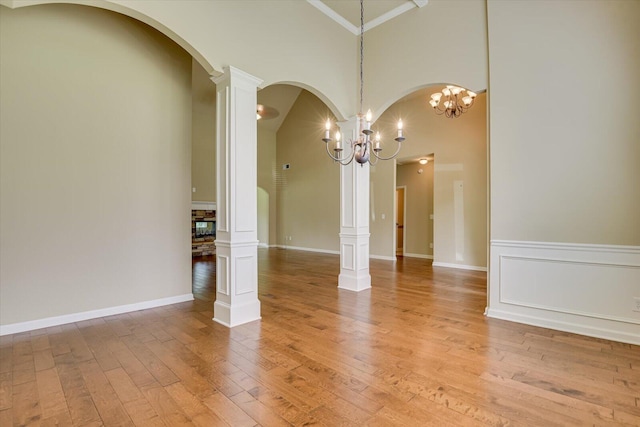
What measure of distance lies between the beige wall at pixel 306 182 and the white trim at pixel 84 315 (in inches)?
223

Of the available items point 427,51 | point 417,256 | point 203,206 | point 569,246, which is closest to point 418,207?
point 417,256

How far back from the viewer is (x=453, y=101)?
6.37m

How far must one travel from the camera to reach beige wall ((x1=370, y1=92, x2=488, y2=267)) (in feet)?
21.5

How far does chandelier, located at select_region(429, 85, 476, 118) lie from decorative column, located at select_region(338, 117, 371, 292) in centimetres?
204

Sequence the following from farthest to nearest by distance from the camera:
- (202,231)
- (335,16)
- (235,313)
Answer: (202,231) → (335,16) → (235,313)

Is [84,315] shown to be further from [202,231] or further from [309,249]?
[309,249]

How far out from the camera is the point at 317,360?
250 centimetres

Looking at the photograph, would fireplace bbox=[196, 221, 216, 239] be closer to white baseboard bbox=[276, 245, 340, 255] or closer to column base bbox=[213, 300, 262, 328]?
white baseboard bbox=[276, 245, 340, 255]

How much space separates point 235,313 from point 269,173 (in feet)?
27.0

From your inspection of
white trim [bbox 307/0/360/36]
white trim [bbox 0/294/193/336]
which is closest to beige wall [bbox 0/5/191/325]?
Answer: white trim [bbox 0/294/193/336]

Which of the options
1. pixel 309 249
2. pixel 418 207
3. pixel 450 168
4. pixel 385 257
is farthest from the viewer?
pixel 309 249

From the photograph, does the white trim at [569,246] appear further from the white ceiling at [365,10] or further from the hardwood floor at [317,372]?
the white ceiling at [365,10]

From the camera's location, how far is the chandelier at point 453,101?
18.7ft

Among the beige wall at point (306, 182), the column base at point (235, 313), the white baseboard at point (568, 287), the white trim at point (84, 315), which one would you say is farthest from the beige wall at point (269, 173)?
the white baseboard at point (568, 287)
